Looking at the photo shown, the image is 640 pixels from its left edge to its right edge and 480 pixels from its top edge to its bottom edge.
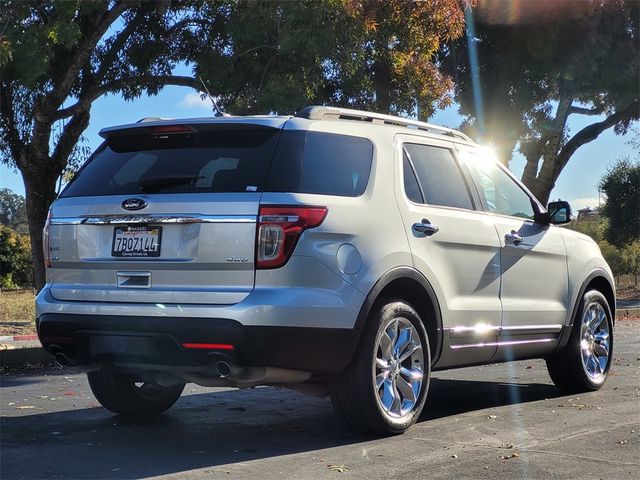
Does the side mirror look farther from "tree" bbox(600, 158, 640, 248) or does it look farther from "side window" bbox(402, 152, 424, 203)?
"tree" bbox(600, 158, 640, 248)

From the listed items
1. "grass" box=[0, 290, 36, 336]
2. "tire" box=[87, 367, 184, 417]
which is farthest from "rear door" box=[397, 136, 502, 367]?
"grass" box=[0, 290, 36, 336]

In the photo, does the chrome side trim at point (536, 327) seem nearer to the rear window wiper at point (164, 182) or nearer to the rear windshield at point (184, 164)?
the rear windshield at point (184, 164)

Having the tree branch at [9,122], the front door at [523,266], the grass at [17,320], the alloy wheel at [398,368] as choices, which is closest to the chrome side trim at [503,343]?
the front door at [523,266]

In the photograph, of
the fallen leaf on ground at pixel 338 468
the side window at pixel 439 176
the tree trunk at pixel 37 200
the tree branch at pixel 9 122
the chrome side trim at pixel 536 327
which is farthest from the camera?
the tree branch at pixel 9 122

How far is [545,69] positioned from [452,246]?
15.3 m

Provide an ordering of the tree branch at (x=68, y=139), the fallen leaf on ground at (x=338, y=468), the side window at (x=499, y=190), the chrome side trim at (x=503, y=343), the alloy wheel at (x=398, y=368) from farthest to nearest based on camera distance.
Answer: the tree branch at (x=68, y=139)
the side window at (x=499, y=190)
the chrome side trim at (x=503, y=343)
the alloy wheel at (x=398, y=368)
the fallen leaf on ground at (x=338, y=468)

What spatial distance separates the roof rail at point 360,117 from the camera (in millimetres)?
5590

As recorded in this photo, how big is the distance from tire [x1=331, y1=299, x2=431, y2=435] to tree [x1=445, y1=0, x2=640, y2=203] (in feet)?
45.4

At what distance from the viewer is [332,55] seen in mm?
11820

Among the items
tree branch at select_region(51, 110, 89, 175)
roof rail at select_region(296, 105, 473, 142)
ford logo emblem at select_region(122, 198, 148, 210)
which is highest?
tree branch at select_region(51, 110, 89, 175)

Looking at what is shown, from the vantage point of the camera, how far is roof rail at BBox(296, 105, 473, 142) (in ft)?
18.3

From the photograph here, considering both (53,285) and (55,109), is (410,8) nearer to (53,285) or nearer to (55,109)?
(55,109)

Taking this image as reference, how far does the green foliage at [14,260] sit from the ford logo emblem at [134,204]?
36.5 metres

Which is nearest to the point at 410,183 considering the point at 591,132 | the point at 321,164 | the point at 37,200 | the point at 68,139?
the point at 321,164
